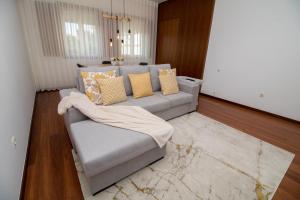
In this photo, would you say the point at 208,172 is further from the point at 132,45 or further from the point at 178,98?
the point at 132,45

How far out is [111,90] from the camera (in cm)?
210

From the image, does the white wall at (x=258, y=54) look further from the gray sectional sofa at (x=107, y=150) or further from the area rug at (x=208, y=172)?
the gray sectional sofa at (x=107, y=150)

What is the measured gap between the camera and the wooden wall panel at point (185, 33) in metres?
4.02

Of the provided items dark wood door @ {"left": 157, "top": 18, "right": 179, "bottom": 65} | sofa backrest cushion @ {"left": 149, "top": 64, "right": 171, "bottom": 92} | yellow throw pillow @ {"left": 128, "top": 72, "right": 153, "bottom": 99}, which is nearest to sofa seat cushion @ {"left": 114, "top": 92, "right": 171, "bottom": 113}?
yellow throw pillow @ {"left": 128, "top": 72, "right": 153, "bottom": 99}

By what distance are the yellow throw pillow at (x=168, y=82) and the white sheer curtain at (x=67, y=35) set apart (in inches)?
107

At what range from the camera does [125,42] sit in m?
5.04

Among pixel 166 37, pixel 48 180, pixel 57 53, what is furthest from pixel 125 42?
pixel 48 180

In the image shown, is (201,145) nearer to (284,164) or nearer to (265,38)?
(284,164)

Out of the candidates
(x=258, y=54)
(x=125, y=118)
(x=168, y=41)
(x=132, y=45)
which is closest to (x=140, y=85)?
(x=125, y=118)

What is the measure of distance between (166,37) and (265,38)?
121 inches

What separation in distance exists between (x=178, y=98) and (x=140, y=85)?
2.41 feet

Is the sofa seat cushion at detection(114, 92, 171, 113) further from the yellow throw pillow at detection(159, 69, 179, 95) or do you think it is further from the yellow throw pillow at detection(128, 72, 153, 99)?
the yellow throw pillow at detection(159, 69, 179, 95)

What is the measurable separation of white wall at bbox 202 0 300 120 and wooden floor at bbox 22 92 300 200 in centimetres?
38

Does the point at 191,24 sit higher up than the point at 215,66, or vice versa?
the point at 191,24
